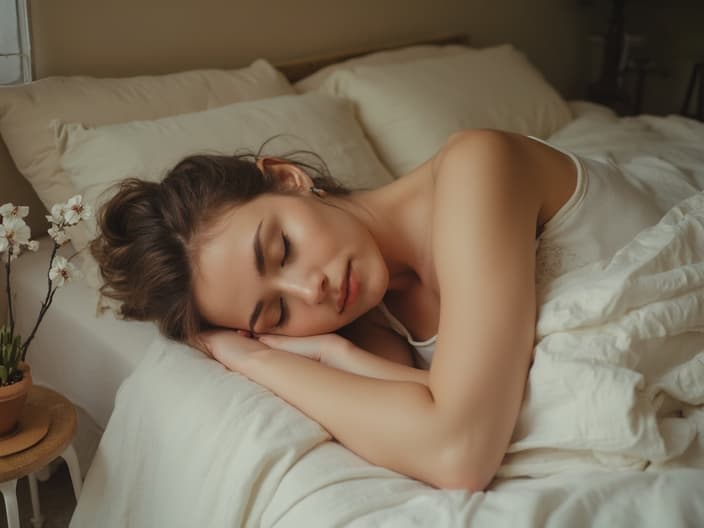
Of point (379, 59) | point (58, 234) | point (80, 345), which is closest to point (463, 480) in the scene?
point (58, 234)

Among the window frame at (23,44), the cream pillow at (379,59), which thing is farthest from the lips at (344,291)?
the cream pillow at (379,59)

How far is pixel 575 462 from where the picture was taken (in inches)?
36.3

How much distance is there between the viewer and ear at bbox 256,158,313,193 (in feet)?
4.12

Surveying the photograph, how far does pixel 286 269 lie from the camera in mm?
1105

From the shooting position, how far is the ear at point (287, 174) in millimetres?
1255

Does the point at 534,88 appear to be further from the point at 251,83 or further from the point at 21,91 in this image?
the point at 21,91

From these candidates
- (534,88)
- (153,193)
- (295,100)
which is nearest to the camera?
(153,193)

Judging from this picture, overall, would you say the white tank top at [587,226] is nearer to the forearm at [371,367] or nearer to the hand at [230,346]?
the forearm at [371,367]

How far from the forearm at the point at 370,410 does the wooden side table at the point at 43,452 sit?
330mm

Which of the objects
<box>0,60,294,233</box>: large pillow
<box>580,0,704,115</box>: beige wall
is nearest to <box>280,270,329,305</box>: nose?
<box>0,60,294,233</box>: large pillow

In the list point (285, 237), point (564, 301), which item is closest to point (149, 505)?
point (285, 237)

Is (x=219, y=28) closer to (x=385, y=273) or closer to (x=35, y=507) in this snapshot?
(x=385, y=273)

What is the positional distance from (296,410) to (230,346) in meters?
0.18

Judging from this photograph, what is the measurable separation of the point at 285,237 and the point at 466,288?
0.31 metres
